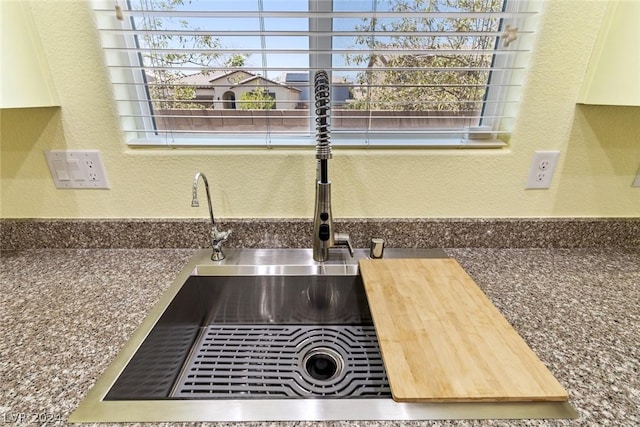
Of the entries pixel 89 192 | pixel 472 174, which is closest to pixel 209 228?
pixel 89 192

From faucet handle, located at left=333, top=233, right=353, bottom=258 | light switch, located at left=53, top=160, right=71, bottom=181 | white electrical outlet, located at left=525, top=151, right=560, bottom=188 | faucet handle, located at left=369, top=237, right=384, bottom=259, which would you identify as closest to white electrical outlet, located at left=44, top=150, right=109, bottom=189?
light switch, located at left=53, top=160, right=71, bottom=181

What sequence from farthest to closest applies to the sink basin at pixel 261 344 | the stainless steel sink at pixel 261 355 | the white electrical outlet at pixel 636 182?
the white electrical outlet at pixel 636 182, the sink basin at pixel 261 344, the stainless steel sink at pixel 261 355

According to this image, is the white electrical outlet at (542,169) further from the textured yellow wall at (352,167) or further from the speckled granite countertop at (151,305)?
the speckled granite countertop at (151,305)

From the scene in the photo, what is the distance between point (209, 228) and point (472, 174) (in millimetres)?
831

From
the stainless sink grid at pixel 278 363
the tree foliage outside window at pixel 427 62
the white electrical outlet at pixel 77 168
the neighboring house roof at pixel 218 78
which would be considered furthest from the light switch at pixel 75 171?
the tree foliage outside window at pixel 427 62

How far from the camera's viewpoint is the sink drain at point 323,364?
2.43ft

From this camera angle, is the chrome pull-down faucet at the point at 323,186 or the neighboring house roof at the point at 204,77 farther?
the neighboring house roof at the point at 204,77

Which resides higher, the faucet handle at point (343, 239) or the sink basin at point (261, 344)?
the faucet handle at point (343, 239)

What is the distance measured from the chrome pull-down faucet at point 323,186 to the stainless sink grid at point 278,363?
0.75ft

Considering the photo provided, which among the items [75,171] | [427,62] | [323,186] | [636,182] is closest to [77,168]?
[75,171]

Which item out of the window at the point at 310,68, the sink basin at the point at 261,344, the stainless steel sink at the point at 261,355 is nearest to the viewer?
the stainless steel sink at the point at 261,355

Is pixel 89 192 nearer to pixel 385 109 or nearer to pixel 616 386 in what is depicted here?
pixel 385 109

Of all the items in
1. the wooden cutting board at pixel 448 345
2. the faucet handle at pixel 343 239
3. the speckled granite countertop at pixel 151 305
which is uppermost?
the faucet handle at pixel 343 239

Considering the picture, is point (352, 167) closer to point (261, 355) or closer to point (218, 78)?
point (218, 78)
